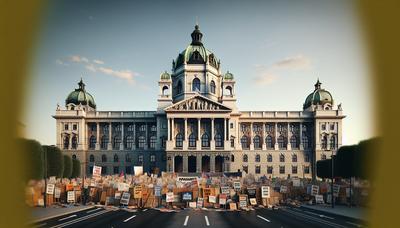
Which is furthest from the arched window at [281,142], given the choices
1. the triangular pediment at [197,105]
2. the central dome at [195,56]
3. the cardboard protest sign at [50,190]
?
the cardboard protest sign at [50,190]

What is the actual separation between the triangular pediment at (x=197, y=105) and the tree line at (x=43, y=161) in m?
29.5

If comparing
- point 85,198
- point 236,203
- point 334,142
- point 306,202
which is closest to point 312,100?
point 334,142

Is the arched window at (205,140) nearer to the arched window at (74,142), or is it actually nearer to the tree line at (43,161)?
the tree line at (43,161)

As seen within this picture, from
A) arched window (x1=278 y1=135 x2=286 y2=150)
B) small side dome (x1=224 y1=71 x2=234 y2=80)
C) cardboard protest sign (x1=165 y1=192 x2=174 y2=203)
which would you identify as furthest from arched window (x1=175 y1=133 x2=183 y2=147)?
cardboard protest sign (x1=165 y1=192 x2=174 y2=203)

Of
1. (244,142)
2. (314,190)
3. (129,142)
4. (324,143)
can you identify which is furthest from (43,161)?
(324,143)

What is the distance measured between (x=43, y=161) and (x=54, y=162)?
83.4 ft

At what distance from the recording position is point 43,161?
2088 centimetres

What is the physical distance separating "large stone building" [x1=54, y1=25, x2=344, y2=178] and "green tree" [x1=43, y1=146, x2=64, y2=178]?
34799 millimetres

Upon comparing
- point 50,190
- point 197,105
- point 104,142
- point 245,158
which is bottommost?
point 245,158

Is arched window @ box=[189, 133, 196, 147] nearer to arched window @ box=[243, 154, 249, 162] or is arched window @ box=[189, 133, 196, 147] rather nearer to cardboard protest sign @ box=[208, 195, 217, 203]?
arched window @ box=[243, 154, 249, 162]

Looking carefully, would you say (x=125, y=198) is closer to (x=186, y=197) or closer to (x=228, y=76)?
(x=186, y=197)

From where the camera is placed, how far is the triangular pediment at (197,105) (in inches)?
3134

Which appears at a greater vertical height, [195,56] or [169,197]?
[195,56]

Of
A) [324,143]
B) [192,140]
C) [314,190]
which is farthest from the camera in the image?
[324,143]
